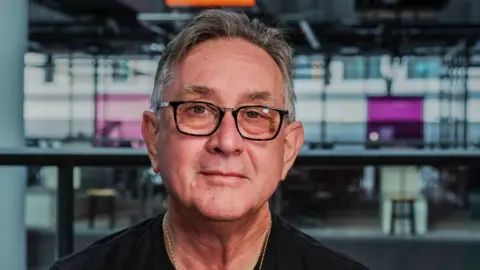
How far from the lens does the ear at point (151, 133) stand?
1126mm

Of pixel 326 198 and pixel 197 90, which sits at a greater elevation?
pixel 197 90

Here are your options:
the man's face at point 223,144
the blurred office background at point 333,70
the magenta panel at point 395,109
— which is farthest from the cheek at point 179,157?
the magenta panel at point 395,109

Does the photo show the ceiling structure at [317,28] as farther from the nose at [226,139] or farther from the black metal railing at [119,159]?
the nose at [226,139]

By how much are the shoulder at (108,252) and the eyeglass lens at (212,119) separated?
24 centimetres

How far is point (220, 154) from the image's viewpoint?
1027 mm

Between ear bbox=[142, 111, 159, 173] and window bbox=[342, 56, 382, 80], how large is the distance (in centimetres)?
1141

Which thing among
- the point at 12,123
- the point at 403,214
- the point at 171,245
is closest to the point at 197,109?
the point at 171,245

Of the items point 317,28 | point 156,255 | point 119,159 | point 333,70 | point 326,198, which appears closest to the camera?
point 156,255

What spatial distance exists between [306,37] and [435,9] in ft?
7.57

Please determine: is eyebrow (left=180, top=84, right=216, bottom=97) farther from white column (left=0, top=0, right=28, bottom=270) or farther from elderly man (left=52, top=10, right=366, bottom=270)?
white column (left=0, top=0, right=28, bottom=270)

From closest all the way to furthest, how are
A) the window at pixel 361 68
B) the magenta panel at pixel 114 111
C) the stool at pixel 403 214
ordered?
1. the stool at pixel 403 214
2. the magenta panel at pixel 114 111
3. the window at pixel 361 68

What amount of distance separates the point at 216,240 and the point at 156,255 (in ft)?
0.35

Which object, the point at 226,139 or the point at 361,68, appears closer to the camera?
the point at 226,139

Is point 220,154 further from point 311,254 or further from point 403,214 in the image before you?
point 403,214
